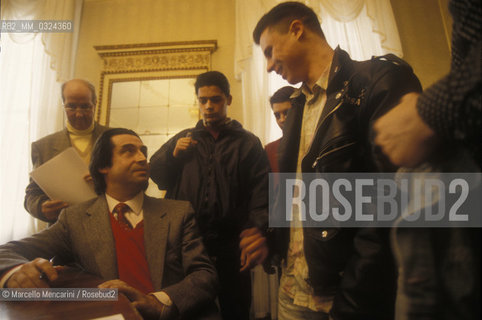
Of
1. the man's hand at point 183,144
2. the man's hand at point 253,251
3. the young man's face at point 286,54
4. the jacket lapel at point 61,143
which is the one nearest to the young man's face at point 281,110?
the man's hand at point 183,144

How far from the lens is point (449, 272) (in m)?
0.31

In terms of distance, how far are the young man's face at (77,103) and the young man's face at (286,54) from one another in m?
0.96

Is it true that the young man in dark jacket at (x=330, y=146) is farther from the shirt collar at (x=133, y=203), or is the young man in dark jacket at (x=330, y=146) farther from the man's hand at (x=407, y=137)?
the shirt collar at (x=133, y=203)

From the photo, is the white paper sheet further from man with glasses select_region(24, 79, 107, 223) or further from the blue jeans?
the blue jeans

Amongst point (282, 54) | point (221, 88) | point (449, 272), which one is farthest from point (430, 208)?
point (221, 88)

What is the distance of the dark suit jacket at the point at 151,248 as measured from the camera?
0.71 meters

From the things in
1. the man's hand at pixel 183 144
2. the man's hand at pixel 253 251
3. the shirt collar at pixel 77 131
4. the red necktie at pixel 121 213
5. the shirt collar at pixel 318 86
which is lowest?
the man's hand at pixel 253 251

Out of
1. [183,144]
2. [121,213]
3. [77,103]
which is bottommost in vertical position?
[121,213]

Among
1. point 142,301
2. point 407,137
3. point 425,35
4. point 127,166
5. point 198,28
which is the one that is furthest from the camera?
point 198,28

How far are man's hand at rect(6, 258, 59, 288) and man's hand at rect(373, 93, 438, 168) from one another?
781 millimetres

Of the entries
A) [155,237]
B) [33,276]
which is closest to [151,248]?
[155,237]

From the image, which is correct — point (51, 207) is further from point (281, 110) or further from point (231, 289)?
point (281, 110)

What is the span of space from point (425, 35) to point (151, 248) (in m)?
2.42

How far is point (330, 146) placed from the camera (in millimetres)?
522
